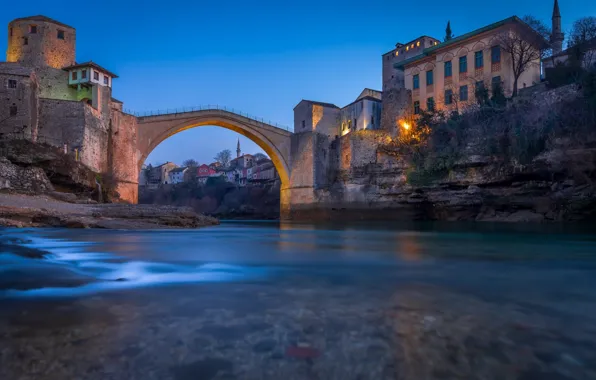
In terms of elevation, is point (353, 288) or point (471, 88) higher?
point (471, 88)

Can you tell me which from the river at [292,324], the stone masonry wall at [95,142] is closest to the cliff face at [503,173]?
the river at [292,324]

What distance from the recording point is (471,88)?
90.6ft

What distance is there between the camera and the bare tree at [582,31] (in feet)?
70.5

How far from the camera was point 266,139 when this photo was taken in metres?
35.9

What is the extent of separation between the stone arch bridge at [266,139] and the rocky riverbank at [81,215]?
17.0m

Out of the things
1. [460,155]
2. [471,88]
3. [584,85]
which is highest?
[471,88]

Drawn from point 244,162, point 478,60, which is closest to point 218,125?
point 478,60

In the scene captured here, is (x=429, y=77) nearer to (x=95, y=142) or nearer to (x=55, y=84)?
(x=95, y=142)

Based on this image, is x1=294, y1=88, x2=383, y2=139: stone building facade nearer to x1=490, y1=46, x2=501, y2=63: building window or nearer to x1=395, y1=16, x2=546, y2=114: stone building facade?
x1=395, y1=16, x2=546, y2=114: stone building facade

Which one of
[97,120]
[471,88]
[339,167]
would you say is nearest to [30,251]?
[97,120]

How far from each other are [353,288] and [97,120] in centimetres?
2663

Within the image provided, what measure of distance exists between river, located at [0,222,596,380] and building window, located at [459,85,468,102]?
87.4ft

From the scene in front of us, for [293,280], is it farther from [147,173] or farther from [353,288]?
[147,173]

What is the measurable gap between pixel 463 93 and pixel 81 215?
26138mm
